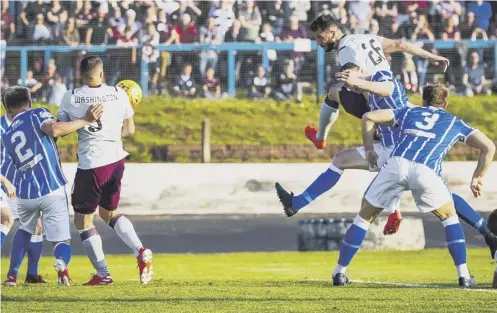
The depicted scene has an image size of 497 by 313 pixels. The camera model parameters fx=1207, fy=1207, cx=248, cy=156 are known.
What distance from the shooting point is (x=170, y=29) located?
25.5 m

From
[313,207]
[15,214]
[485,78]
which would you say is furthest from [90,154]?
[485,78]

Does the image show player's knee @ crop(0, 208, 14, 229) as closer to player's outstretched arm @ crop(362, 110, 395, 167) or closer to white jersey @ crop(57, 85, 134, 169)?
white jersey @ crop(57, 85, 134, 169)

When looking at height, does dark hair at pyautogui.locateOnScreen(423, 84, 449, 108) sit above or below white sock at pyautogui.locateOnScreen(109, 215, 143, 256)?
above

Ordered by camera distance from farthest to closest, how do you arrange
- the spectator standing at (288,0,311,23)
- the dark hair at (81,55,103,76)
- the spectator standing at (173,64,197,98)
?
the spectator standing at (173,64,197,98)
the spectator standing at (288,0,311,23)
the dark hair at (81,55,103,76)

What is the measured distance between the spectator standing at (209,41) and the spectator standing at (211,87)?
7.0 inches

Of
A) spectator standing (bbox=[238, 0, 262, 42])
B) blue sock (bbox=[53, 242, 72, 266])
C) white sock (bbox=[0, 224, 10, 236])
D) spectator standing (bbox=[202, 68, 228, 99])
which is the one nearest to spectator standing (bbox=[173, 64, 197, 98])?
spectator standing (bbox=[202, 68, 228, 99])

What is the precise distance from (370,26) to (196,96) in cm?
406

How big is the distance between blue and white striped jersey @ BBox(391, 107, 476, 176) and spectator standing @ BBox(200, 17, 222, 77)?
51.0 ft

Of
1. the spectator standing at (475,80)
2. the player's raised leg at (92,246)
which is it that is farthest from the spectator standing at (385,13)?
the player's raised leg at (92,246)

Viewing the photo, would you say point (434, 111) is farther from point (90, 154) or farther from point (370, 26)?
point (370, 26)

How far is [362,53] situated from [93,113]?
2.72 m

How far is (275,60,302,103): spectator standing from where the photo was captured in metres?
25.3

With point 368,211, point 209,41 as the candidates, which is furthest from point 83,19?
point 368,211

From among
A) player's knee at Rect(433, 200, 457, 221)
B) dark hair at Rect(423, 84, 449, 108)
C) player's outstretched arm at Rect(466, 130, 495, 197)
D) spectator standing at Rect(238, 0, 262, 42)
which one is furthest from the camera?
spectator standing at Rect(238, 0, 262, 42)
